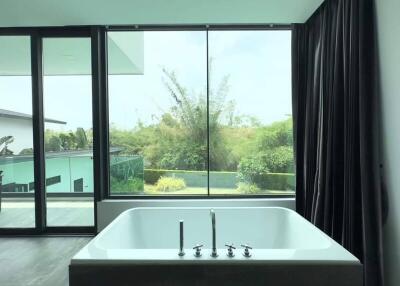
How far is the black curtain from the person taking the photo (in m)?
2.20

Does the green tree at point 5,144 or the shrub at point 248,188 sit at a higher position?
the green tree at point 5,144

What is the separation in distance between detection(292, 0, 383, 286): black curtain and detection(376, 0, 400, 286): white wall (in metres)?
0.07

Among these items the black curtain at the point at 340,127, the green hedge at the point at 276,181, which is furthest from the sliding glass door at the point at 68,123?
the black curtain at the point at 340,127

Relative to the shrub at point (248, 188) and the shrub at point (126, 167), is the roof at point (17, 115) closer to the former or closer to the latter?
the shrub at point (126, 167)

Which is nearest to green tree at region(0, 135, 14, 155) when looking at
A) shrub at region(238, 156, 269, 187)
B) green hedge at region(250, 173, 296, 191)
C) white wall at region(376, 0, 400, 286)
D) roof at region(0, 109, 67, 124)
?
roof at region(0, 109, 67, 124)

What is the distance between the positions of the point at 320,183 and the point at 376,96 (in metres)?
1.01

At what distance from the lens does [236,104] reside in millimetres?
3906

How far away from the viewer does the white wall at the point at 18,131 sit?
3973 mm

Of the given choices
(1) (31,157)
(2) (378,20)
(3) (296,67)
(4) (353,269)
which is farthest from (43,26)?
(4) (353,269)

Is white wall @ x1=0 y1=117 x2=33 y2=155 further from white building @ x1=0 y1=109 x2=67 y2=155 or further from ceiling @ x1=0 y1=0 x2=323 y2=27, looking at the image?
ceiling @ x1=0 y1=0 x2=323 y2=27

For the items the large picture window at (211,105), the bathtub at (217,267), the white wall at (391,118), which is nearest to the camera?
the bathtub at (217,267)

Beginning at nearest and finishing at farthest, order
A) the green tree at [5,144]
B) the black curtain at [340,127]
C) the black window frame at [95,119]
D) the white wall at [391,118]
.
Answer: the white wall at [391,118] → the black curtain at [340,127] → the black window frame at [95,119] → the green tree at [5,144]

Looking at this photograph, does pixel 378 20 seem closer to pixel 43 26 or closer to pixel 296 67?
pixel 296 67

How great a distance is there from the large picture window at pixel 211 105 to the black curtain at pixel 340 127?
41cm
